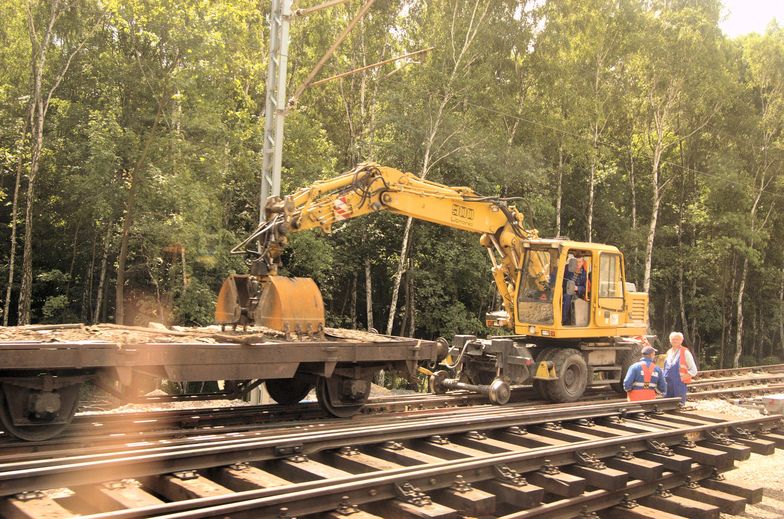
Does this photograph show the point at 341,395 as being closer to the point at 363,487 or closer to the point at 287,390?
the point at 287,390

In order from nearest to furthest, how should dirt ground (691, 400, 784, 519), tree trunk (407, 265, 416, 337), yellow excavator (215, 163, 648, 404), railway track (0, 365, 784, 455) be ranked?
1. railway track (0, 365, 784, 455)
2. dirt ground (691, 400, 784, 519)
3. yellow excavator (215, 163, 648, 404)
4. tree trunk (407, 265, 416, 337)

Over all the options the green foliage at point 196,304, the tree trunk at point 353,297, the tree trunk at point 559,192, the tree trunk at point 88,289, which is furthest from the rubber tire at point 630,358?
the tree trunk at point 88,289

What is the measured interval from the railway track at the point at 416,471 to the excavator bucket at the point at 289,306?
1453mm

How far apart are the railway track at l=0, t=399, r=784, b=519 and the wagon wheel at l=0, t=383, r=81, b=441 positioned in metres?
1.08

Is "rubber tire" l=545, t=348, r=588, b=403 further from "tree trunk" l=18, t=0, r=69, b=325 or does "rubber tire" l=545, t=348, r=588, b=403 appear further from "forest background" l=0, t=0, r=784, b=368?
"tree trunk" l=18, t=0, r=69, b=325

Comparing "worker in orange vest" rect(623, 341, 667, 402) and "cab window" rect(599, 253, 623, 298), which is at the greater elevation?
"cab window" rect(599, 253, 623, 298)

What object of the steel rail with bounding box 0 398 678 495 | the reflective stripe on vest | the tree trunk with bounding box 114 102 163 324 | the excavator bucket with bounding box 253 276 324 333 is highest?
the tree trunk with bounding box 114 102 163 324

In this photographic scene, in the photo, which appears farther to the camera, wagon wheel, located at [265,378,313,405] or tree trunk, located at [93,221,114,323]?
tree trunk, located at [93,221,114,323]

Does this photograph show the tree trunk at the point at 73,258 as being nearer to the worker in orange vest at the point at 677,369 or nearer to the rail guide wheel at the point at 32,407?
the rail guide wheel at the point at 32,407

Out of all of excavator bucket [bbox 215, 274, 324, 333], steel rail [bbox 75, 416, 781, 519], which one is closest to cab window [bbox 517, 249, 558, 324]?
excavator bucket [bbox 215, 274, 324, 333]

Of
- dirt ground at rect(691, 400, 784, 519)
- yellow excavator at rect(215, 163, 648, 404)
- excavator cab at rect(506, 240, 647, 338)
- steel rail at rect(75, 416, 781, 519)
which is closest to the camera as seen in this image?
steel rail at rect(75, 416, 781, 519)

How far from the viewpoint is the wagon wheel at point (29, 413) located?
7289 millimetres

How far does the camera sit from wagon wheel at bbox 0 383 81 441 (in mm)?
7289

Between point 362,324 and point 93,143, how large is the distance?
15153mm
